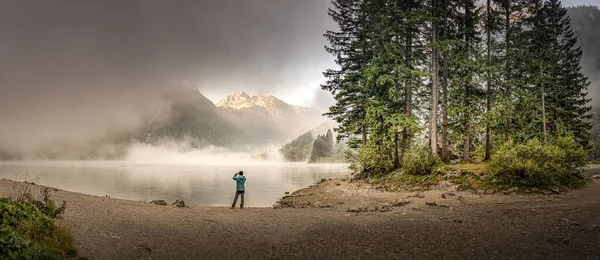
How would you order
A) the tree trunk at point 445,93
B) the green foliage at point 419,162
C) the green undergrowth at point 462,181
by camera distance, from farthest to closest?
the tree trunk at point 445,93 → the green foliage at point 419,162 → the green undergrowth at point 462,181

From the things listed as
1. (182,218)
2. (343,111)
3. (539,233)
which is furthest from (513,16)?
(182,218)

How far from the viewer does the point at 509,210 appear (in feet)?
35.5

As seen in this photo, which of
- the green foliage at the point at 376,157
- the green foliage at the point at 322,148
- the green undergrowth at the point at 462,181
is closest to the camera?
the green undergrowth at the point at 462,181

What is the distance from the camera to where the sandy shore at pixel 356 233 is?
711 cm

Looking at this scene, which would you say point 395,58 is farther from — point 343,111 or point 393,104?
point 343,111

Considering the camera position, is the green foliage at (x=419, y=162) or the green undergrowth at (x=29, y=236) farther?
the green foliage at (x=419, y=162)

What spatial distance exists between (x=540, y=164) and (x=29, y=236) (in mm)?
20394

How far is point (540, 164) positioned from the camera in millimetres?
15602

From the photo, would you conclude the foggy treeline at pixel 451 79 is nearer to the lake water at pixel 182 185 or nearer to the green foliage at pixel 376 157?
the green foliage at pixel 376 157

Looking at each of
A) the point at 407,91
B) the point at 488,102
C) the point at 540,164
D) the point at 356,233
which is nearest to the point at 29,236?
the point at 356,233

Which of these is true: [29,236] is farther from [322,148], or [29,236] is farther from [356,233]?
[322,148]

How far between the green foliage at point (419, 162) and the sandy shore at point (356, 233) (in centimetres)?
732

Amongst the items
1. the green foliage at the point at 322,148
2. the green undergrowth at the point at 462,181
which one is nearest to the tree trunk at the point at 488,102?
the green undergrowth at the point at 462,181

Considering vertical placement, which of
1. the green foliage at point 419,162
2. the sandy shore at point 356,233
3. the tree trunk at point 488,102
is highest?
the tree trunk at point 488,102
